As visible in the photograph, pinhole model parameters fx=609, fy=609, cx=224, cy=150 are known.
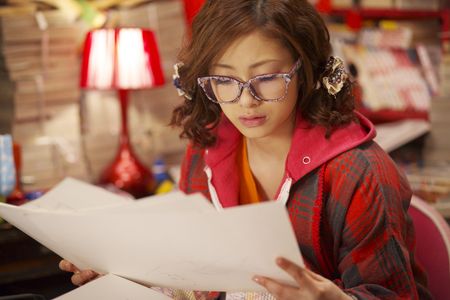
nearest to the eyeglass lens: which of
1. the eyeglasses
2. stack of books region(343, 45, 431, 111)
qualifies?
the eyeglasses

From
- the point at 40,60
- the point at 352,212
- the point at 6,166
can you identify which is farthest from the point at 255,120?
the point at 40,60

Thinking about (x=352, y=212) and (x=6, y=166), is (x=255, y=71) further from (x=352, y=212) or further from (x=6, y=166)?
(x=6, y=166)

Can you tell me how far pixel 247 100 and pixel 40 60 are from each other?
1.32 metres

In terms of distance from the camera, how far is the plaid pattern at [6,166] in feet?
6.26

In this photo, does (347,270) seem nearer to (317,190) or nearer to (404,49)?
(317,190)

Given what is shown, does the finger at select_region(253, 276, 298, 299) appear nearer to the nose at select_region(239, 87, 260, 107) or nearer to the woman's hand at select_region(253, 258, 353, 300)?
the woman's hand at select_region(253, 258, 353, 300)

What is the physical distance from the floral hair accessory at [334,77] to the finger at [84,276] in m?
0.65

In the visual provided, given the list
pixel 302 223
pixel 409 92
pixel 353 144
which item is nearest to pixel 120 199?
pixel 302 223

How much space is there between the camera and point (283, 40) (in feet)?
4.11

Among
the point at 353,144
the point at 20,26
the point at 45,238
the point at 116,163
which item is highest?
the point at 20,26

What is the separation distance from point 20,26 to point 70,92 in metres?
0.31

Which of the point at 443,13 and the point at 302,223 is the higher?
the point at 443,13

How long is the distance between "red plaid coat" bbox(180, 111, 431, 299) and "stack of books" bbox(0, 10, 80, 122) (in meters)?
1.15

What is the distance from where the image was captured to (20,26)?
7.35ft
